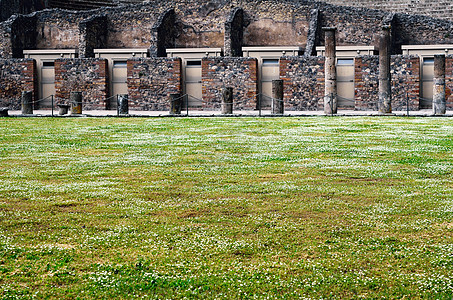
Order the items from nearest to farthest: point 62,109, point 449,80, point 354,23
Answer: point 62,109 → point 449,80 → point 354,23

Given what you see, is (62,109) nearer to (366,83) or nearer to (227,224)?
(366,83)

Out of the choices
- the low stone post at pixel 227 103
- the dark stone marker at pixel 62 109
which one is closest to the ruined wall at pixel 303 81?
the low stone post at pixel 227 103

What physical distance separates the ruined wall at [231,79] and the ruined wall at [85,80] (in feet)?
14.1

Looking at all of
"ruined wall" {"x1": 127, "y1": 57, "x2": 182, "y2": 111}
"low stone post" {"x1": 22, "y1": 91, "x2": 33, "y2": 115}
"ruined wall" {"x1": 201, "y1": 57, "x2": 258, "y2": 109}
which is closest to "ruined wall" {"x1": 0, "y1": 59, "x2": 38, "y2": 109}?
"ruined wall" {"x1": 127, "y1": 57, "x2": 182, "y2": 111}

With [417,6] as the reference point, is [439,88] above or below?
below

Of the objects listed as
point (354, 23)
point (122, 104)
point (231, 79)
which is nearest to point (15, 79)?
point (122, 104)

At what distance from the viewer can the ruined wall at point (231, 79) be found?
84.5ft

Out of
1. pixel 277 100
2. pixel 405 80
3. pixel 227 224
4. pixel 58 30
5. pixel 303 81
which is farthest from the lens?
pixel 58 30

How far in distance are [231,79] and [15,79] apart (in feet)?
30.8

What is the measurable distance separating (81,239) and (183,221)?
0.86 m

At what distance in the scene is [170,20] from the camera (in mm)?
29891

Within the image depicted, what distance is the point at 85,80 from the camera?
27.3 meters

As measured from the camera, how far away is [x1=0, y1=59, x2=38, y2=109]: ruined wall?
27.5m

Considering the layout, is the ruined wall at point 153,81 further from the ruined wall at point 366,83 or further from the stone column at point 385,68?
the stone column at point 385,68
